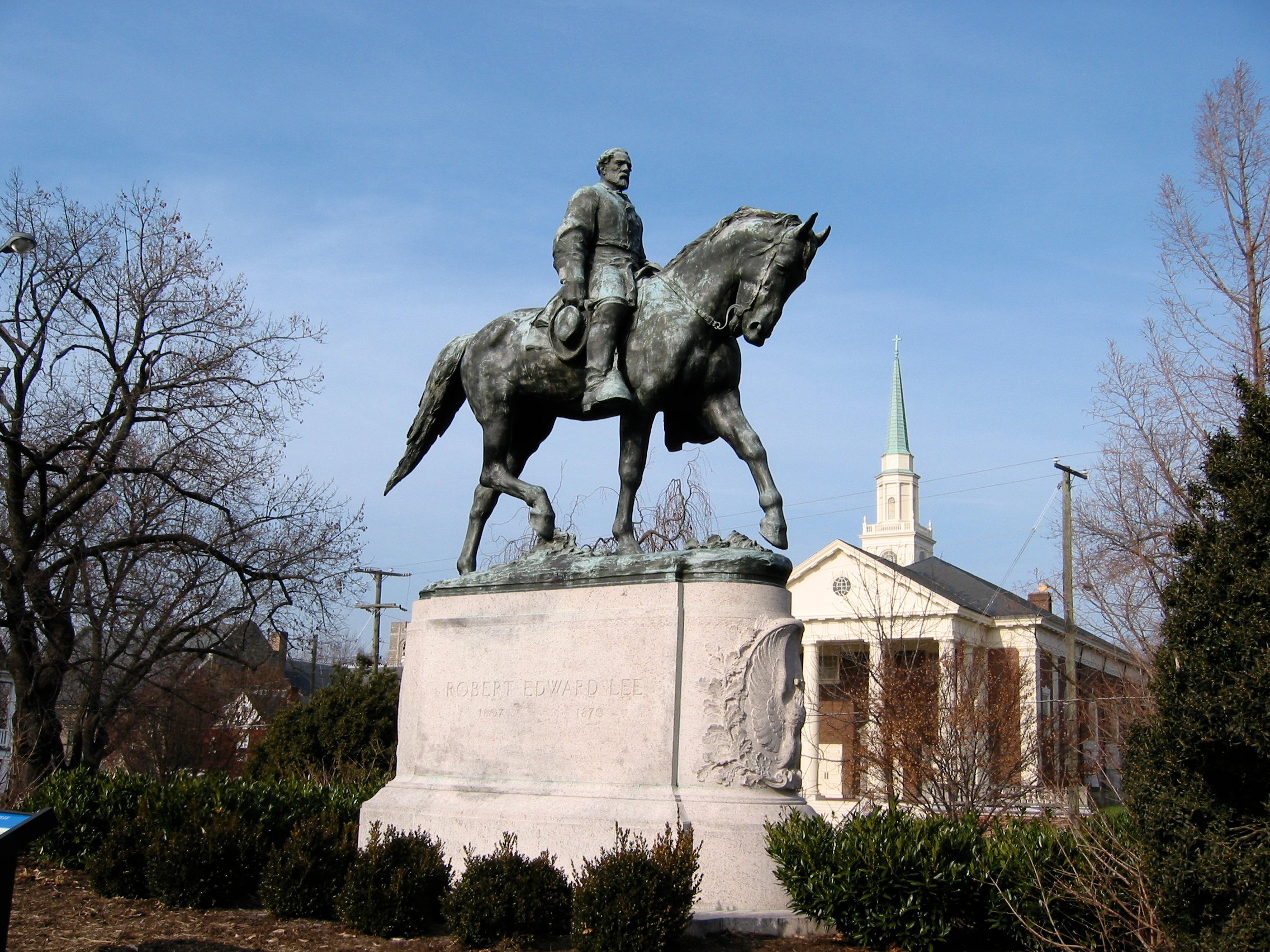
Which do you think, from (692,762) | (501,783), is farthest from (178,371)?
(692,762)

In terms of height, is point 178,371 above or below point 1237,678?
above

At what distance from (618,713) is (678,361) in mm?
2843

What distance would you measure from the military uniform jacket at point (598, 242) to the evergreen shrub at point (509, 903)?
4705 mm

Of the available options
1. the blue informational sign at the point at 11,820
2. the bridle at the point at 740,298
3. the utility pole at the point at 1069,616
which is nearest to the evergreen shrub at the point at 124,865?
the blue informational sign at the point at 11,820

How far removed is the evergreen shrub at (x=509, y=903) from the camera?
7.79 meters

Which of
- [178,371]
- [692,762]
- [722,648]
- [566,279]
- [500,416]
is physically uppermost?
[178,371]

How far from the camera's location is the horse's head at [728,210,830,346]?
977 centimetres

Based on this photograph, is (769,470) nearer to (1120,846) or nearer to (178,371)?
(1120,846)

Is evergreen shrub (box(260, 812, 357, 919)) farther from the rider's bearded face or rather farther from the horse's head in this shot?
the rider's bearded face

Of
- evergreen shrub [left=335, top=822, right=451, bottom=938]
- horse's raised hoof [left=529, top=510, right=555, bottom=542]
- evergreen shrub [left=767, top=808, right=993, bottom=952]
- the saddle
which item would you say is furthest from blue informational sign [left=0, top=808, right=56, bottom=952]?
the saddle

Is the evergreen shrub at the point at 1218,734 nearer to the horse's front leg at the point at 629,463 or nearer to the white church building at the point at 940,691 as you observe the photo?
the white church building at the point at 940,691

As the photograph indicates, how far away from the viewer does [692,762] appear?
8.72m

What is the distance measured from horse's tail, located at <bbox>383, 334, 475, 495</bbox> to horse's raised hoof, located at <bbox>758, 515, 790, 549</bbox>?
11.5ft

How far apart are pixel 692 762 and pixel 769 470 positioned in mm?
2417
